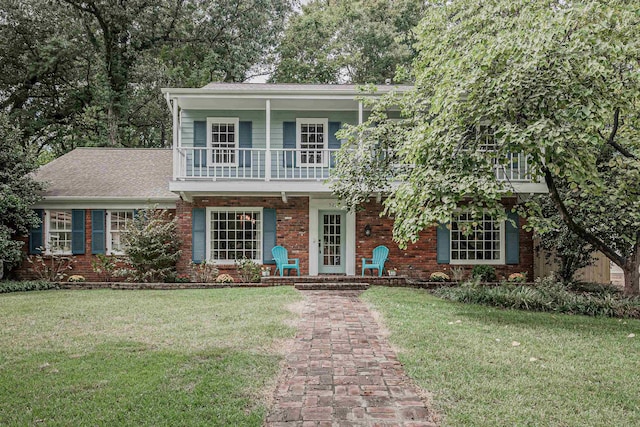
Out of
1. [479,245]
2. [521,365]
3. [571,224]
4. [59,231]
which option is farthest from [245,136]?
[521,365]

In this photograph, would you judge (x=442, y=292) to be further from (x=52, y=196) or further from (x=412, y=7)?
(x=412, y=7)

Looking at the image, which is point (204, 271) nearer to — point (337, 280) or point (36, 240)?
point (337, 280)

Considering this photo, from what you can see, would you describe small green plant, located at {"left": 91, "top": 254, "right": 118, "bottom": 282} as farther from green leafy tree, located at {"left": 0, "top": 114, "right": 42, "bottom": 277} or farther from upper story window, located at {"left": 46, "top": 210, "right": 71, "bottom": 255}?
green leafy tree, located at {"left": 0, "top": 114, "right": 42, "bottom": 277}

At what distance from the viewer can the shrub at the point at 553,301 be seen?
7703 mm

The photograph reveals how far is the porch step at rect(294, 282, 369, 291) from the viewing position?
1051cm

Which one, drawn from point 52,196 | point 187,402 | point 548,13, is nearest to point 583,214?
point 548,13

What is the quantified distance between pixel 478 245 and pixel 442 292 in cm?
335

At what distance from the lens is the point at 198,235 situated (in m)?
11.9

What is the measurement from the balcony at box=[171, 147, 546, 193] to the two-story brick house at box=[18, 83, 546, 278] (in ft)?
0.14

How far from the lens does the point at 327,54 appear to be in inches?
958

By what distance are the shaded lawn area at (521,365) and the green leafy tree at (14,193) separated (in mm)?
10000

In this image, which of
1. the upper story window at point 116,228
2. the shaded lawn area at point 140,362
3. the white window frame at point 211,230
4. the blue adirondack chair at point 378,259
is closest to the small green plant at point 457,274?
the blue adirondack chair at point 378,259

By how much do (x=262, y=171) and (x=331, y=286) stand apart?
4.03 metres

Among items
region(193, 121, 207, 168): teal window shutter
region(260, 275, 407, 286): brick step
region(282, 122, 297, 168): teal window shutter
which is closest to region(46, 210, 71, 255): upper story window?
region(193, 121, 207, 168): teal window shutter
